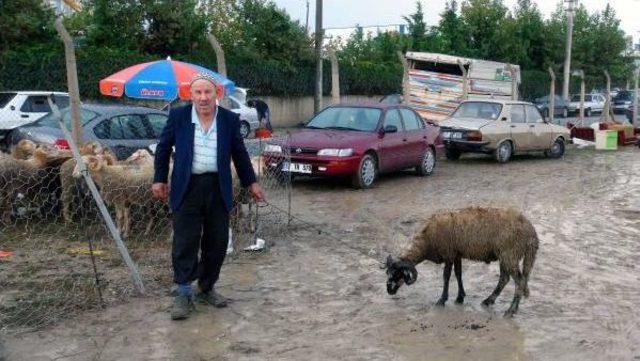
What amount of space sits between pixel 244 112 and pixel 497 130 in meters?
9.38

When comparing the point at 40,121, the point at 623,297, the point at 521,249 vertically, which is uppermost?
the point at 40,121

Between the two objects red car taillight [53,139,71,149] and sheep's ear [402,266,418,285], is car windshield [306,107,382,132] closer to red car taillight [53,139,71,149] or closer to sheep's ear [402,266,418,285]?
red car taillight [53,139,71,149]

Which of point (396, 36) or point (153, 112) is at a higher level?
point (396, 36)

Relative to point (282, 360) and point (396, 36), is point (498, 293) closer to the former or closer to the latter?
point (282, 360)

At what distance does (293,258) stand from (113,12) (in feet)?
64.3

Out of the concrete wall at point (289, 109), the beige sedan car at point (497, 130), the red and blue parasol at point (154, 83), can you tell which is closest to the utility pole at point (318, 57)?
the concrete wall at point (289, 109)

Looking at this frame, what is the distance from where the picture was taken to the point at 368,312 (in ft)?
19.8

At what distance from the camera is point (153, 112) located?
11.8m

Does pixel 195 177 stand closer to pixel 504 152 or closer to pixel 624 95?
pixel 504 152

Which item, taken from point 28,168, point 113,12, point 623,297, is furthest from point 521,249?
point 113,12

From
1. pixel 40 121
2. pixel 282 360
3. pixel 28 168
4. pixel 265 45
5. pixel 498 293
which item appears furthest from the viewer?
pixel 265 45

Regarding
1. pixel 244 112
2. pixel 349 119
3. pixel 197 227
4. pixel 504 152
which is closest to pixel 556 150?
pixel 504 152

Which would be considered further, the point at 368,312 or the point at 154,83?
the point at 154,83

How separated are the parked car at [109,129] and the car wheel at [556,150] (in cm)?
1200
